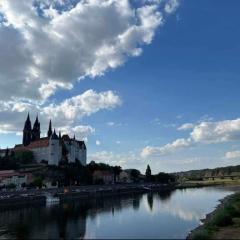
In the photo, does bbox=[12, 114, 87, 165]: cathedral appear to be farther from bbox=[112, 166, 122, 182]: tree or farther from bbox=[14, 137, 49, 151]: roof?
bbox=[112, 166, 122, 182]: tree

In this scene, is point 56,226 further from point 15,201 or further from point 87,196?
point 87,196

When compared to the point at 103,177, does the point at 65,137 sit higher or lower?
higher

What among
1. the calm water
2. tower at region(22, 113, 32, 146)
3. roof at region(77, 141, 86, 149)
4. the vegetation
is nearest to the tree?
roof at region(77, 141, 86, 149)

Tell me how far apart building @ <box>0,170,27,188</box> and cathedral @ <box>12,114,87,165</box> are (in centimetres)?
2745

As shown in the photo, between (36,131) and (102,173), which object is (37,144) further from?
(102,173)

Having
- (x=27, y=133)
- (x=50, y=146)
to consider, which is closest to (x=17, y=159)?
(x=50, y=146)

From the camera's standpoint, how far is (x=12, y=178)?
125812mm

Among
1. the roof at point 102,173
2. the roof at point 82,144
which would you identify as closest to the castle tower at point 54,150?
the roof at point 102,173

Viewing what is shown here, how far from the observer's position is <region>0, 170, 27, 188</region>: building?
12318 cm

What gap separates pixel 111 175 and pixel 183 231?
13748cm

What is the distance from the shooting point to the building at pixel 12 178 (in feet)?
404

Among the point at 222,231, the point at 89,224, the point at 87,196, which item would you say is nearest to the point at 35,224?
the point at 89,224

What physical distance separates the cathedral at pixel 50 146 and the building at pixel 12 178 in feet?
90.0

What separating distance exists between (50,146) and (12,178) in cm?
3314
